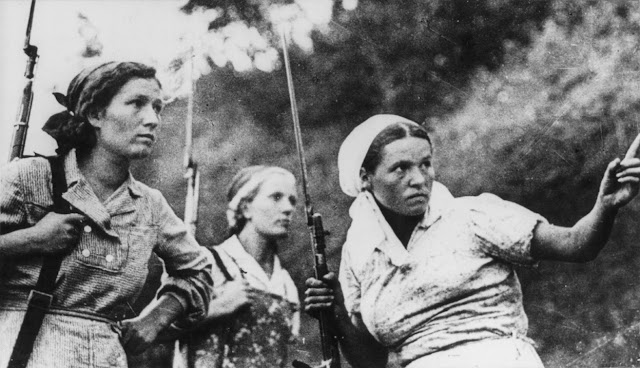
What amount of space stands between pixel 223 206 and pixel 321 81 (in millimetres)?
1008

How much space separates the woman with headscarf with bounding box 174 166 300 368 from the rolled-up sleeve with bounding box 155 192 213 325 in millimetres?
70

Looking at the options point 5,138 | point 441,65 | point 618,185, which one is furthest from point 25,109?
point 618,185

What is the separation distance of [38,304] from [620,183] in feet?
10.7

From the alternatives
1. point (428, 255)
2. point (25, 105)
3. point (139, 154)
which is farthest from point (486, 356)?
point (25, 105)

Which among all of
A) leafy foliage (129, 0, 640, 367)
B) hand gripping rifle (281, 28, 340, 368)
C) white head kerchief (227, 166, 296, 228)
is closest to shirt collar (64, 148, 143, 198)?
leafy foliage (129, 0, 640, 367)

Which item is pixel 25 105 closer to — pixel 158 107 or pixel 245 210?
pixel 158 107

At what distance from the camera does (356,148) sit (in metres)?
4.94

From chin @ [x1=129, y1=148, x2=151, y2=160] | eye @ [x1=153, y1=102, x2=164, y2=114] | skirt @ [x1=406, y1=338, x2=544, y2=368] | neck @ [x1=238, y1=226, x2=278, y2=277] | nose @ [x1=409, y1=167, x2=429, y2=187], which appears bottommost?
skirt @ [x1=406, y1=338, x2=544, y2=368]

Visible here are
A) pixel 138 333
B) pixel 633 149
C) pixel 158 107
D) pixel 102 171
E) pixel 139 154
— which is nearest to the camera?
pixel 633 149

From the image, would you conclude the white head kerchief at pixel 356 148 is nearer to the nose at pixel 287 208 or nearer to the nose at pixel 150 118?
the nose at pixel 287 208

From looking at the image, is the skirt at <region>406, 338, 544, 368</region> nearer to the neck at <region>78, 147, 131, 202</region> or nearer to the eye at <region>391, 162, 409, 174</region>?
the eye at <region>391, 162, 409, 174</region>

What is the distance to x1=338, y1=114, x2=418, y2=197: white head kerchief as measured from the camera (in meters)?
4.91

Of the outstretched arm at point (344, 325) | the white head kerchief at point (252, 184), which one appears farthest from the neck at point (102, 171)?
the outstretched arm at point (344, 325)

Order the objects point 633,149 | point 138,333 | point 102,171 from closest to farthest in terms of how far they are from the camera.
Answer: point 633,149 → point 138,333 → point 102,171
